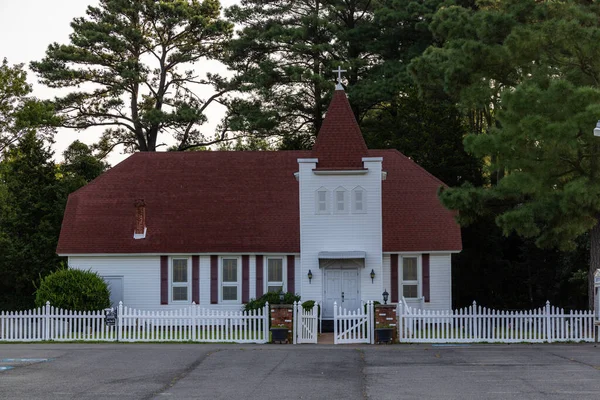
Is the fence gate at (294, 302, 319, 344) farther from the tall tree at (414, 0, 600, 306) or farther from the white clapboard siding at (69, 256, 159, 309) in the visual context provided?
the white clapboard siding at (69, 256, 159, 309)

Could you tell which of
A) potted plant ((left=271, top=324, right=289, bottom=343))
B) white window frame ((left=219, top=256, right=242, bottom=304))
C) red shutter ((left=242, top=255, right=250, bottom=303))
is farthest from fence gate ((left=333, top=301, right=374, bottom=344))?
white window frame ((left=219, top=256, right=242, bottom=304))

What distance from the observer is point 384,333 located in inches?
1168

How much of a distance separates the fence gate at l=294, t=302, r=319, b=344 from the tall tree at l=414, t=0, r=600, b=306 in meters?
6.11

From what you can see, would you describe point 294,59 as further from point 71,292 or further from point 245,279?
point 71,292

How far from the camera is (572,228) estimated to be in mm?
30344

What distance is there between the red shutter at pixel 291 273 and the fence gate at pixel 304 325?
6380mm

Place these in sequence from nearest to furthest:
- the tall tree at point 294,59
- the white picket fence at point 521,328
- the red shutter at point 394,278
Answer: the white picket fence at point 521,328 → the red shutter at point 394,278 → the tall tree at point 294,59

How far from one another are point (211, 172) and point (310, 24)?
49.2ft

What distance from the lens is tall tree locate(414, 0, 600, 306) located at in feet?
93.1

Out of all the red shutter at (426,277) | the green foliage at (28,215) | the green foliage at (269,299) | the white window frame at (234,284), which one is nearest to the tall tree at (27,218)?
the green foliage at (28,215)

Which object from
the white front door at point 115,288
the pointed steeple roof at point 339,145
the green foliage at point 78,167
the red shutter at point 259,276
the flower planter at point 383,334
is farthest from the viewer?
the green foliage at point 78,167

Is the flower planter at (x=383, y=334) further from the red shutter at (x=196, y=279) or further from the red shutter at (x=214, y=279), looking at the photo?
the red shutter at (x=196, y=279)

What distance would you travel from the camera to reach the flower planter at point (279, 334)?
97.5 feet

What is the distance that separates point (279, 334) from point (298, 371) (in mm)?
8170
